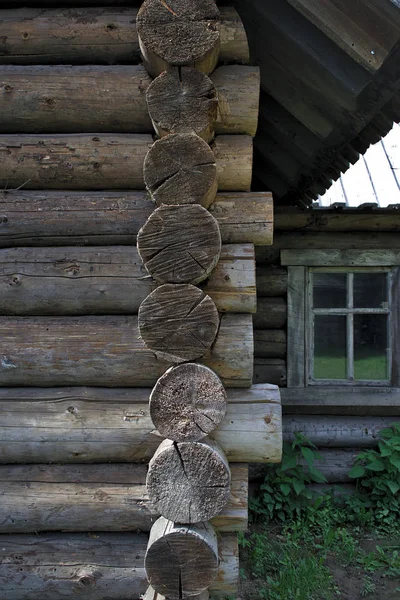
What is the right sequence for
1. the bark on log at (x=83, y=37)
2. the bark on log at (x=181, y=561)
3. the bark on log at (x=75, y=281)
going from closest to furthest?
the bark on log at (x=181, y=561)
the bark on log at (x=75, y=281)
the bark on log at (x=83, y=37)

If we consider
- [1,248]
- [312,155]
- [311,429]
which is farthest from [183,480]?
[311,429]

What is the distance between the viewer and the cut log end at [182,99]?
2.59 metres

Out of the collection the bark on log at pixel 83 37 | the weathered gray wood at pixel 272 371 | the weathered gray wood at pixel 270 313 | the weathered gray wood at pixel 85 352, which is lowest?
the weathered gray wood at pixel 272 371

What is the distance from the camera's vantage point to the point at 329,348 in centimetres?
538

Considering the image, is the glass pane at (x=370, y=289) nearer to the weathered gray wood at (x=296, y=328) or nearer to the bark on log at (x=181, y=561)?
the weathered gray wood at (x=296, y=328)

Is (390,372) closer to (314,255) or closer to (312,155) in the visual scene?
(314,255)

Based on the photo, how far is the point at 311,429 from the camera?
5.31 meters

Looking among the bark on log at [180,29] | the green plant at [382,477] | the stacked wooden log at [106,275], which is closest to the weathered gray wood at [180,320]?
the stacked wooden log at [106,275]

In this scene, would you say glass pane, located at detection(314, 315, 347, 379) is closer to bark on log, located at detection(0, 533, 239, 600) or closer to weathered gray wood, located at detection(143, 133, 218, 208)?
bark on log, located at detection(0, 533, 239, 600)

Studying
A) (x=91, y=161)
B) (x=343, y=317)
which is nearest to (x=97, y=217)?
(x=91, y=161)

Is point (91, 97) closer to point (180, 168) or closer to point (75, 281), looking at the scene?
point (180, 168)

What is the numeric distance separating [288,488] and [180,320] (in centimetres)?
299

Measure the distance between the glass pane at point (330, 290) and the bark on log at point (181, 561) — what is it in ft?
10.9

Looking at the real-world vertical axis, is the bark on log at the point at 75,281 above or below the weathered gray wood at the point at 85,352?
above
